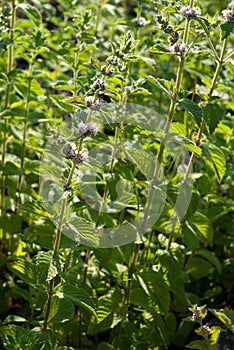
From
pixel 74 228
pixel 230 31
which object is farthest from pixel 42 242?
pixel 230 31

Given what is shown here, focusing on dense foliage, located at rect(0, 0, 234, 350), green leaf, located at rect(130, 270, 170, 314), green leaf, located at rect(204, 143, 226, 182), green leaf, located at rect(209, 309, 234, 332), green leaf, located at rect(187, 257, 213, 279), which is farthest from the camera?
green leaf, located at rect(187, 257, 213, 279)

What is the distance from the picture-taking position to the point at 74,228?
1.90m

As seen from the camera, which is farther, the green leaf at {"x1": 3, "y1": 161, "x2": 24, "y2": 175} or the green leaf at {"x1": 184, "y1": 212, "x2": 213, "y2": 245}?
the green leaf at {"x1": 3, "y1": 161, "x2": 24, "y2": 175}

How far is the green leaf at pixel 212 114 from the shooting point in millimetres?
2102

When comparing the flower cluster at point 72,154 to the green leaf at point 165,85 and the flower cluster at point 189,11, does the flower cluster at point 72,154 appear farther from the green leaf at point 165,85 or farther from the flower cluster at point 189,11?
the flower cluster at point 189,11

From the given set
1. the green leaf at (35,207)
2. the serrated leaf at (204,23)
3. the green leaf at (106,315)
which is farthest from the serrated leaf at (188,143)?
→ the green leaf at (106,315)

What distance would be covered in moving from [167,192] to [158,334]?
0.76 m

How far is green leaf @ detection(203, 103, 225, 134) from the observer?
210cm

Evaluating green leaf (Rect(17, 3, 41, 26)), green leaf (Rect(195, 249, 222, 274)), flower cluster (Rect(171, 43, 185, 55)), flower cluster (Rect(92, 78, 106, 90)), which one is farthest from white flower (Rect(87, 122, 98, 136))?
green leaf (Rect(195, 249, 222, 274))

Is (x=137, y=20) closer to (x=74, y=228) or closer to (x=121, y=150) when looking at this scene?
(x=121, y=150)

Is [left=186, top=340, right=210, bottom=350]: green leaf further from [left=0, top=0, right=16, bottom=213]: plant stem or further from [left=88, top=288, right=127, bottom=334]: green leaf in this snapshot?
[left=0, top=0, right=16, bottom=213]: plant stem

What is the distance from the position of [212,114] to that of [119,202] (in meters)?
0.55

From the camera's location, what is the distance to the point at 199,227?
251cm

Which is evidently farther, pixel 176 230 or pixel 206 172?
pixel 206 172
